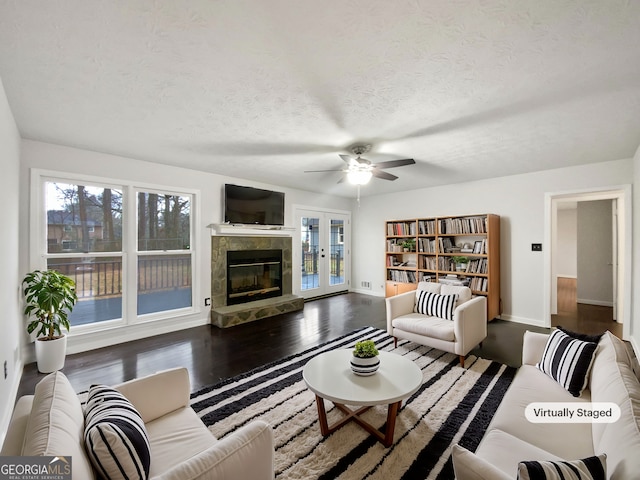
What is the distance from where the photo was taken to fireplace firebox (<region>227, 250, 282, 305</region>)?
15.7 ft

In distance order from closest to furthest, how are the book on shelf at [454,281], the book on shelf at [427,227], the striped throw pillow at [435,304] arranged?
the striped throw pillow at [435,304]
the book on shelf at [454,281]
the book on shelf at [427,227]

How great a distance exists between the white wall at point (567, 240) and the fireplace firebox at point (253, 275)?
7.01 meters

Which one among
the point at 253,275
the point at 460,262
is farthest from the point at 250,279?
the point at 460,262

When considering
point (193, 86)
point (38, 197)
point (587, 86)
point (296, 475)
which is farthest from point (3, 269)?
point (587, 86)

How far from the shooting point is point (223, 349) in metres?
3.35

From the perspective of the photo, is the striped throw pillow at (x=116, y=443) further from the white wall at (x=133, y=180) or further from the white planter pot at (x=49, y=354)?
the white wall at (x=133, y=180)

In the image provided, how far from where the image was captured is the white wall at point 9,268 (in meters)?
2.02

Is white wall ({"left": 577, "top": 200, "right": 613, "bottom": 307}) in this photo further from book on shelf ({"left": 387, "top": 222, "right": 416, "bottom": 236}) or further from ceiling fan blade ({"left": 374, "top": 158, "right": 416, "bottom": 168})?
ceiling fan blade ({"left": 374, "top": 158, "right": 416, "bottom": 168})

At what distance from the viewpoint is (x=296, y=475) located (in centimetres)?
157

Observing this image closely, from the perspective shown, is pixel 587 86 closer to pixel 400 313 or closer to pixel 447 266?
pixel 400 313

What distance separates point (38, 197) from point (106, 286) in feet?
4.01

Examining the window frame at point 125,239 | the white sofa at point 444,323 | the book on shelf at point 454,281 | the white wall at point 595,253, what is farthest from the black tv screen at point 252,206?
the white wall at point 595,253

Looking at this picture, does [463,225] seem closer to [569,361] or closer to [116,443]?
[569,361]

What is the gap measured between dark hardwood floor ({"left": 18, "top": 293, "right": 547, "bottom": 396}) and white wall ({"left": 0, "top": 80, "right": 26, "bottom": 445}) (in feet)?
1.10
